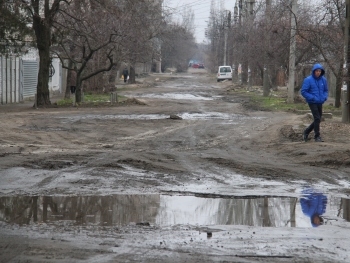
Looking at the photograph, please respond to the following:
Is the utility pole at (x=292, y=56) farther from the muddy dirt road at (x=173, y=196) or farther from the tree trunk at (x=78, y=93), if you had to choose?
the muddy dirt road at (x=173, y=196)

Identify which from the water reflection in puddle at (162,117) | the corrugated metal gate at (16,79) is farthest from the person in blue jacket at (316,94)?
the corrugated metal gate at (16,79)

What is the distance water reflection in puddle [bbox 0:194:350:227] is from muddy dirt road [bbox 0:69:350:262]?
0.6 inches

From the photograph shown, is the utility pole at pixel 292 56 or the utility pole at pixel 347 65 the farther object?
the utility pole at pixel 292 56

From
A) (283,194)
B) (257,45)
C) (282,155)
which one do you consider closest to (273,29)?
(257,45)

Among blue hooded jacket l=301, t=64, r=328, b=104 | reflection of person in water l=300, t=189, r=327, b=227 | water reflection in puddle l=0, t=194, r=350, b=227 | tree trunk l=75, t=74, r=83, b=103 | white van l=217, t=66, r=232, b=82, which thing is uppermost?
white van l=217, t=66, r=232, b=82

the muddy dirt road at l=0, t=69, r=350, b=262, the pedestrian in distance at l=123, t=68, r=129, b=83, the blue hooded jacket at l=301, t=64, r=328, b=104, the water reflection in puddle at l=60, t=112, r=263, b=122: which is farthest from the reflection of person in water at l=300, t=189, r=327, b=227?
the pedestrian in distance at l=123, t=68, r=129, b=83

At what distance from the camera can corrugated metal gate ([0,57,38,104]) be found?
111 ft

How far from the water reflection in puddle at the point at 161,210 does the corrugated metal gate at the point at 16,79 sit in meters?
25.2

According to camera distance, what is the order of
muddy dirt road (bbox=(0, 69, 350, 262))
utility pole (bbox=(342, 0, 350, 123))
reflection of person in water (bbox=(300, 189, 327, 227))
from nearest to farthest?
1. muddy dirt road (bbox=(0, 69, 350, 262))
2. reflection of person in water (bbox=(300, 189, 327, 227))
3. utility pole (bbox=(342, 0, 350, 123))

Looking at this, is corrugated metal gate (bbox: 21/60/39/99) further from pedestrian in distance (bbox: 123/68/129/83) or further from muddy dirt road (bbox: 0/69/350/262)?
pedestrian in distance (bbox: 123/68/129/83)

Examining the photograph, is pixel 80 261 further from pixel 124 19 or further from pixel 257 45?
pixel 257 45

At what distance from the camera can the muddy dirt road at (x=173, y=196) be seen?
645 cm

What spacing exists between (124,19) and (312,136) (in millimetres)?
18556

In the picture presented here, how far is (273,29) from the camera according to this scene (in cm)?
3803
